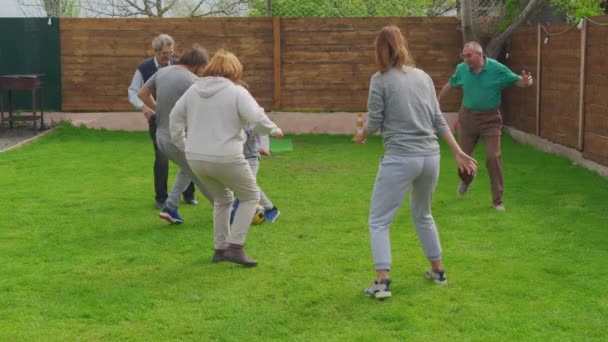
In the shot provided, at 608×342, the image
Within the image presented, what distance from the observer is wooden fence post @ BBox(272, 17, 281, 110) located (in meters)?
17.0

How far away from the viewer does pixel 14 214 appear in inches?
363

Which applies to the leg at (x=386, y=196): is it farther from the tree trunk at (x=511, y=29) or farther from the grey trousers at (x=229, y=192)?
the tree trunk at (x=511, y=29)

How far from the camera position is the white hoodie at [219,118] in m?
6.59

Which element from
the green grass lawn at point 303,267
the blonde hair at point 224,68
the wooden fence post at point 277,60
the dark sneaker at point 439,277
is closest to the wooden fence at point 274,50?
the wooden fence post at point 277,60

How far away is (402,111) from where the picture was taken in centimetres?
597

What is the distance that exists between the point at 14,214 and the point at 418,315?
4.98 meters

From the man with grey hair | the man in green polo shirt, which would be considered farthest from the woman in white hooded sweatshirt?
the man in green polo shirt

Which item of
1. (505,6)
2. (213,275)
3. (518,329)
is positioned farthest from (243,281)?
(505,6)

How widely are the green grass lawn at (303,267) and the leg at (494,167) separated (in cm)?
19

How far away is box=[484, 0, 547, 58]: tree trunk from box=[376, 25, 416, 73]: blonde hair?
10.3 m

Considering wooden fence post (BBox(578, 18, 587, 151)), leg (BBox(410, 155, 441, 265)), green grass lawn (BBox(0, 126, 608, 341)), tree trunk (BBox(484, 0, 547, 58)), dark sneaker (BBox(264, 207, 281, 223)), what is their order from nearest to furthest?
green grass lawn (BBox(0, 126, 608, 341)), leg (BBox(410, 155, 441, 265)), dark sneaker (BBox(264, 207, 281, 223)), wooden fence post (BBox(578, 18, 587, 151)), tree trunk (BBox(484, 0, 547, 58))

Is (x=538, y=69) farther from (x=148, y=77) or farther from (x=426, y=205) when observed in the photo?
(x=426, y=205)

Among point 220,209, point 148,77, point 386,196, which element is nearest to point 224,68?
point 220,209

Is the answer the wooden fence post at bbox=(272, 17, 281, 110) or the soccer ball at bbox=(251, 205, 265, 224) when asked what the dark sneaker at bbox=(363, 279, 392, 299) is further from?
the wooden fence post at bbox=(272, 17, 281, 110)
